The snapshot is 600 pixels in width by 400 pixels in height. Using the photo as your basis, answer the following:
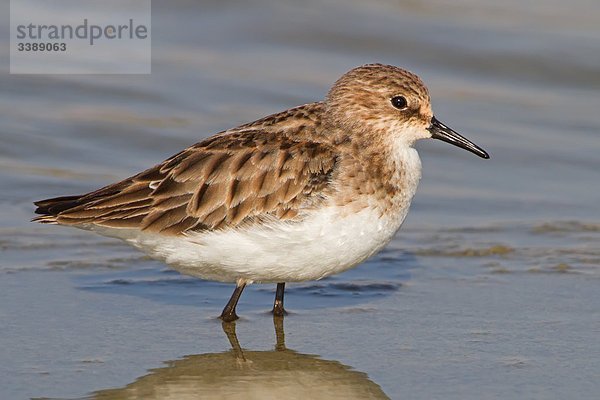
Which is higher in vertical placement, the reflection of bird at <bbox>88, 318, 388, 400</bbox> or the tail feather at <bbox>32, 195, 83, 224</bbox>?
the tail feather at <bbox>32, 195, 83, 224</bbox>

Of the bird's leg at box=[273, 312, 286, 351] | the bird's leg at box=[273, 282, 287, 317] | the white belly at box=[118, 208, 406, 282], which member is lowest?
the bird's leg at box=[273, 312, 286, 351]

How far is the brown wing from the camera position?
8078 millimetres

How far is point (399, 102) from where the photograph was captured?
8.56 metres

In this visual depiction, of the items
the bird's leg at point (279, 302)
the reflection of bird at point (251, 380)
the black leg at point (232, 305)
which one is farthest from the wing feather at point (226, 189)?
the reflection of bird at point (251, 380)

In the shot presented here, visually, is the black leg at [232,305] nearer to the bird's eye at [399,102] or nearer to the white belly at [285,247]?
the white belly at [285,247]

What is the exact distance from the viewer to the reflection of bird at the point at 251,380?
711 cm

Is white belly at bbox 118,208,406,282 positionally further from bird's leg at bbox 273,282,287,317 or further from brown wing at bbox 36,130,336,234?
bird's leg at bbox 273,282,287,317

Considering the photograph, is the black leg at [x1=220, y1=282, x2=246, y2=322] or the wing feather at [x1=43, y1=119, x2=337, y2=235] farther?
the black leg at [x1=220, y1=282, x2=246, y2=322]

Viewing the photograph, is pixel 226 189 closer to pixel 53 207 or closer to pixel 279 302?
pixel 279 302

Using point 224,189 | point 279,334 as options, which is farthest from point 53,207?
point 279,334

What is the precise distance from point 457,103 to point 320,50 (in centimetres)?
204

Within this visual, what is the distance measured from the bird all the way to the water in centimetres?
53

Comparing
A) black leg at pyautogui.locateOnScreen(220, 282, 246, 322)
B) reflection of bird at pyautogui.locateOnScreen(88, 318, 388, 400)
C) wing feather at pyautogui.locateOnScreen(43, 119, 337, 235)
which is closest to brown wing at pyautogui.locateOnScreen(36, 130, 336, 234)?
wing feather at pyautogui.locateOnScreen(43, 119, 337, 235)

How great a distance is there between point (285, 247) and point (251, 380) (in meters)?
1.02
